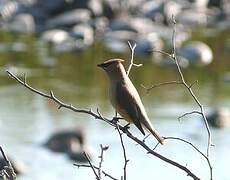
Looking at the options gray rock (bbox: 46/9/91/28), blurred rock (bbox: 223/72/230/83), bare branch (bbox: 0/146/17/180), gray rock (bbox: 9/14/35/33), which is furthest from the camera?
gray rock (bbox: 46/9/91/28)

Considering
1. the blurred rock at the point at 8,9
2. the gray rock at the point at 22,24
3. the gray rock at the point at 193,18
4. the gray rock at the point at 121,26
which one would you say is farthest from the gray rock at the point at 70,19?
the gray rock at the point at 193,18

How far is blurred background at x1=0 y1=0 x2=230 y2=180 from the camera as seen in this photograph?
11.9 metres

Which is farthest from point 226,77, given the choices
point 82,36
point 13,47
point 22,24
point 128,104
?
point 128,104

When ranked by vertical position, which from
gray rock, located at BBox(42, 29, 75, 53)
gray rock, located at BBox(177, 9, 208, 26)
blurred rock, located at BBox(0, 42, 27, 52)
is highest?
gray rock, located at BBox(177, 9, 208, 26)

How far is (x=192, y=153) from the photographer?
12.1 m

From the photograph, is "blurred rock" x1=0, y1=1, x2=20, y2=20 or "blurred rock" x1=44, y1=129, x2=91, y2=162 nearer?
"blurred rock" x1=44, y1=129, x2=91, y2=162

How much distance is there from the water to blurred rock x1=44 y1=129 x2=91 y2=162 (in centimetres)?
13

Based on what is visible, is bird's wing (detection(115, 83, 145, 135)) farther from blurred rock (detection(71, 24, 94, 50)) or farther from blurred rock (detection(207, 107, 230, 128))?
blurred rock (detection(71, 24, 94, 50))

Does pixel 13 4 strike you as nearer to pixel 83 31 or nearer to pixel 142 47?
pixel 83 31

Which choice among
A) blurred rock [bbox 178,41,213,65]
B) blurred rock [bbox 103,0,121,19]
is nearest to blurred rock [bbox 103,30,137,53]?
blurred rock [bbox 178,41,213,65]

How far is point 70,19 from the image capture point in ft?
75.7

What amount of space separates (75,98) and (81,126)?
2.02 meters

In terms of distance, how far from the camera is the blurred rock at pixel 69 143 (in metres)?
12.2

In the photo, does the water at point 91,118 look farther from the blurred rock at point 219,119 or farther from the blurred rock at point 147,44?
the blurred rock at point 147,44
